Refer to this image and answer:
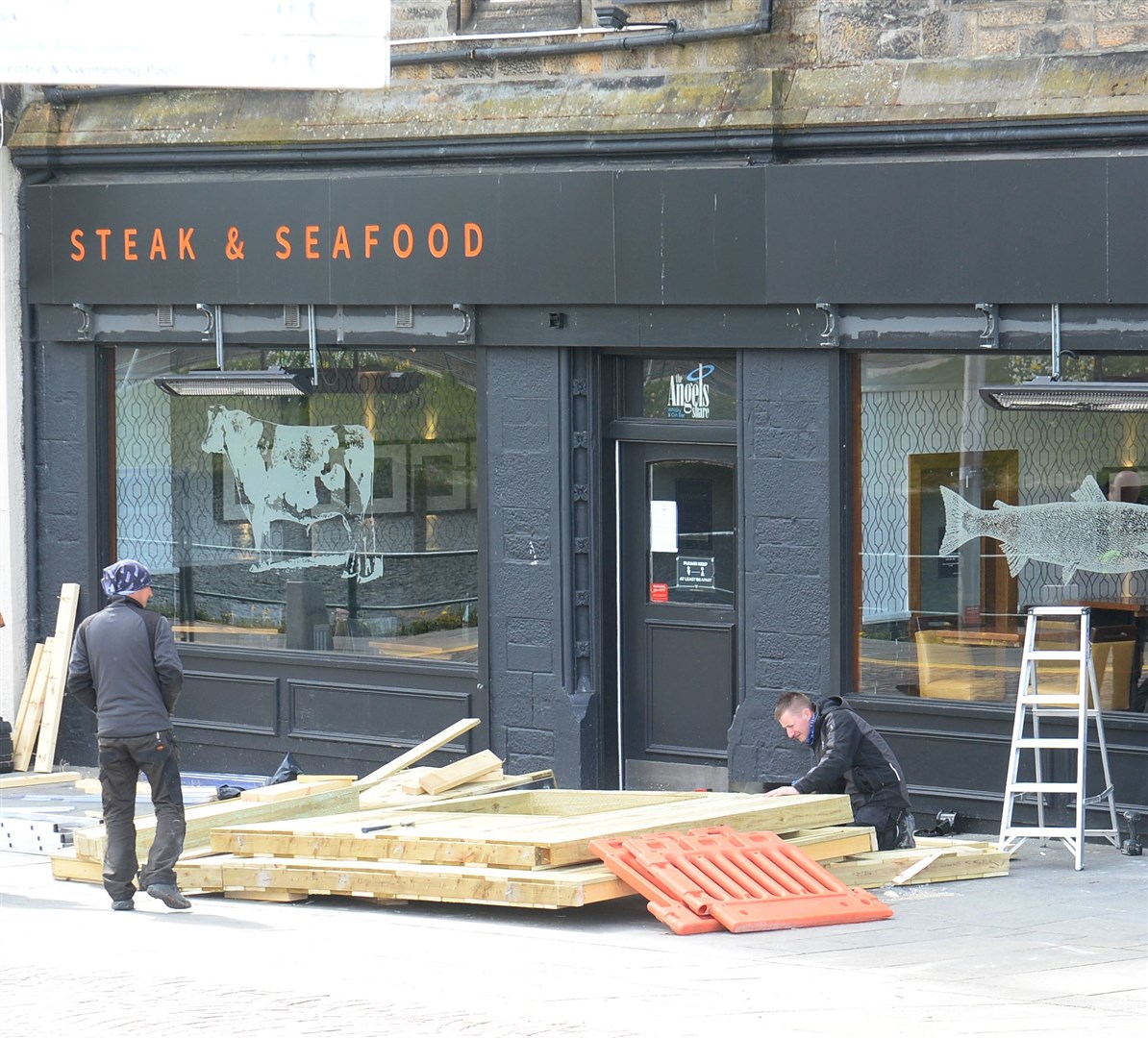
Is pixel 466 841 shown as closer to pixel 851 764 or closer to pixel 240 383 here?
pixel 851 764

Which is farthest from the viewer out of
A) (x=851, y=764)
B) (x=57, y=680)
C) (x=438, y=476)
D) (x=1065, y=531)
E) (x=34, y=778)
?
(x=57, y=680)

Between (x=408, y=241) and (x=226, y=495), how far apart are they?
2.49 m

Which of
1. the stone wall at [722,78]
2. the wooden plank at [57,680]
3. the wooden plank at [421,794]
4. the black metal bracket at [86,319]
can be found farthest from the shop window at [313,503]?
the wooden plank at [421,794]

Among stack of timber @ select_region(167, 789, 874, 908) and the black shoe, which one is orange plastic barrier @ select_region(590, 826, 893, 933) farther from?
the black shoe

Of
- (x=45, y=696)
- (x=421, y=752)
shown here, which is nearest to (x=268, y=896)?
(x=421, y=752)

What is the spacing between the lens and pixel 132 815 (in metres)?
10.1

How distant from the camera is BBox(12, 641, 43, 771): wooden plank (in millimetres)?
15195

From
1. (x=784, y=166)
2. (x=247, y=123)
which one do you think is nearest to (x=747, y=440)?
(x=784, y=166)

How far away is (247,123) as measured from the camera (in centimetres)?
1409

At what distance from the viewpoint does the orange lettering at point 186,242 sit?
47.0 ft

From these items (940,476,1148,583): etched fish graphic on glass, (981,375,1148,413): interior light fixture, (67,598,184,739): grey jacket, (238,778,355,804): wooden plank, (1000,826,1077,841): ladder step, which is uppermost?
(981,375,1148,413): interior light fixture

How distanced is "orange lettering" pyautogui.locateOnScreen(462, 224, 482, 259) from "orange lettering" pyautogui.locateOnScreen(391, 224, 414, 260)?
409 mm

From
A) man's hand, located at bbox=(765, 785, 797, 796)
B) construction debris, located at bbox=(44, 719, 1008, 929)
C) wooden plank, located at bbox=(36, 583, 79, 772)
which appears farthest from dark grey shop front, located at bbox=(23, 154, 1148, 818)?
Result: construction debris, located at bbox=(44, 719, 1008, 929)

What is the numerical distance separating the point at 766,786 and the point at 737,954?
3715 mm
